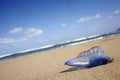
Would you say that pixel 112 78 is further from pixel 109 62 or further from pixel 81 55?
pixel 81 55

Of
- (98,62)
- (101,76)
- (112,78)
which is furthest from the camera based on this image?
(98,62)

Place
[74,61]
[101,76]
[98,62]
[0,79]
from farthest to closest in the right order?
[0,79], [74,61], [98,62], [101,76]

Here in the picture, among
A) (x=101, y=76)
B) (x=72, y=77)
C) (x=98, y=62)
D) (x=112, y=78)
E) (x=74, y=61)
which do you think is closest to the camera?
(x=112, y=78)

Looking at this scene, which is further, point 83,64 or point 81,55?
point 81,55

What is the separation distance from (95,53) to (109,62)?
116 centimetres

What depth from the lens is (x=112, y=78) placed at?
8.37 metres

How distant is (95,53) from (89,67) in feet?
3.89

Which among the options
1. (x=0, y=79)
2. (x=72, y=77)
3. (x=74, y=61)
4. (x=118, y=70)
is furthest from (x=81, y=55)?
(x=0, y=79)

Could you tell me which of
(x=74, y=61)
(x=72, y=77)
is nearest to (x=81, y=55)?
(x=74, y=61)

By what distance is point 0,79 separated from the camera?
1672 cm

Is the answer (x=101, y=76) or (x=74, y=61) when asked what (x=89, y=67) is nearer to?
(x=74, y=61)

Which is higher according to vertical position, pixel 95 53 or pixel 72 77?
pixel 95 53

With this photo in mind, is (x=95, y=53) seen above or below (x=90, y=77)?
above

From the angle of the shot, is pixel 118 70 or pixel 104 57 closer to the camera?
pixel 118 70
